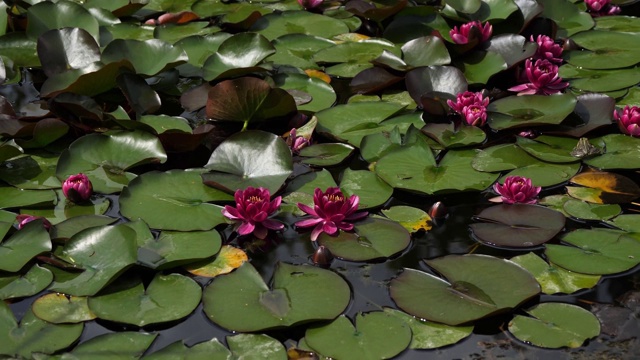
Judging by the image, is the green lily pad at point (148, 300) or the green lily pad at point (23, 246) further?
the green lily pad at point (23, 246)

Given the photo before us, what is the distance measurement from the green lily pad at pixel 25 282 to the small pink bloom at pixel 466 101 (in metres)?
1.95

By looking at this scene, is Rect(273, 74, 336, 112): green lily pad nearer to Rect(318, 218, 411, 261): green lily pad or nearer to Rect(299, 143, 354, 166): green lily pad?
Rect(299, 143, 354, 166): green lily pad

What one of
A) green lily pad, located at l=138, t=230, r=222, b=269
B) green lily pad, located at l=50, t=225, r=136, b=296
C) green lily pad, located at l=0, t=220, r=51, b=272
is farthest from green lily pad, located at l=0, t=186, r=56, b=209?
green lily pad, located at l=138, t=230, r=222, b=269

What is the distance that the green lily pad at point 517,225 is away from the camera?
2854 millimetres

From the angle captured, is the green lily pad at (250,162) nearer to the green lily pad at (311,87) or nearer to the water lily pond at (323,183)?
the water lily pond at (323,183)

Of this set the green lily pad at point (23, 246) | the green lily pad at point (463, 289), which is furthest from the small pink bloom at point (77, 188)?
the green lily pad at point (463, 289)

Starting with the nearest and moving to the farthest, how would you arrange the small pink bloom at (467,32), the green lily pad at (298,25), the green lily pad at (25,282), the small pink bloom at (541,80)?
the green lily pad at (25,282) → the small pink bloom at (541,80) → the small pink bloom at (467,32) → the green lily pad at (298,25)

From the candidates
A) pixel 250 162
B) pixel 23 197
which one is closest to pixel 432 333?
pixel 250 162

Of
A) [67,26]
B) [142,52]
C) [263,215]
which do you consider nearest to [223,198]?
[263,215]

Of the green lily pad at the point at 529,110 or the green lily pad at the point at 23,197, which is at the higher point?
the green lily pad at the point at 529,110

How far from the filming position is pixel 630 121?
3.50 metres

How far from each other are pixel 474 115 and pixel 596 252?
0.98m

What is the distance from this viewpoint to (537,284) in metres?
2.59

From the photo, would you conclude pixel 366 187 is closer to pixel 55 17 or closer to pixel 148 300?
pixel 148 300
